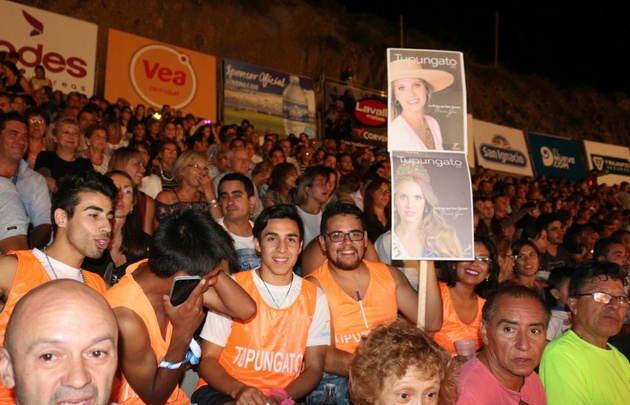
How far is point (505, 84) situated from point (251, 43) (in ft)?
38.3

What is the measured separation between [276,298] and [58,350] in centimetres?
222

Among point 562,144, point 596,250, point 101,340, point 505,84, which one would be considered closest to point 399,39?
point 505,84

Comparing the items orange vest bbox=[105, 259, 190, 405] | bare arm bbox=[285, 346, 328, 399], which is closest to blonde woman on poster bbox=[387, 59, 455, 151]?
bare arm bbox=[285, 346, 328, 399]

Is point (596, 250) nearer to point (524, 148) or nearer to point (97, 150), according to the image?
point (97, 150)

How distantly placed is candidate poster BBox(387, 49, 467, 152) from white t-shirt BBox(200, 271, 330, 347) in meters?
1.15

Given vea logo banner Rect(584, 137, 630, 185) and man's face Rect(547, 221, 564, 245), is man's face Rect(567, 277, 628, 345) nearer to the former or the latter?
man's face Rect(547, 221, 564, 245)

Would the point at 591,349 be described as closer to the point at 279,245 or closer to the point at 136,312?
the point at 279,245

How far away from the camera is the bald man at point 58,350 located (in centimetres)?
184

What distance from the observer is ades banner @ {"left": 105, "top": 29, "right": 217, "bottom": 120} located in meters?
13.2

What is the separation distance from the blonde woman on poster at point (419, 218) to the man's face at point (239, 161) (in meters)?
3.30

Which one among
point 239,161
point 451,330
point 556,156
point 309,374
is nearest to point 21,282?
point 309,374

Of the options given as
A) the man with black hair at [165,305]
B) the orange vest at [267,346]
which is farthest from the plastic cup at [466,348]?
the man with black hair at [165,305]

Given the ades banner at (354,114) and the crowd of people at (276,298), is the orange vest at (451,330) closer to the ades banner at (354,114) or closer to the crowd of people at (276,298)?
the crowd of people at (276,298)

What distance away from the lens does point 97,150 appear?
6719 mm
